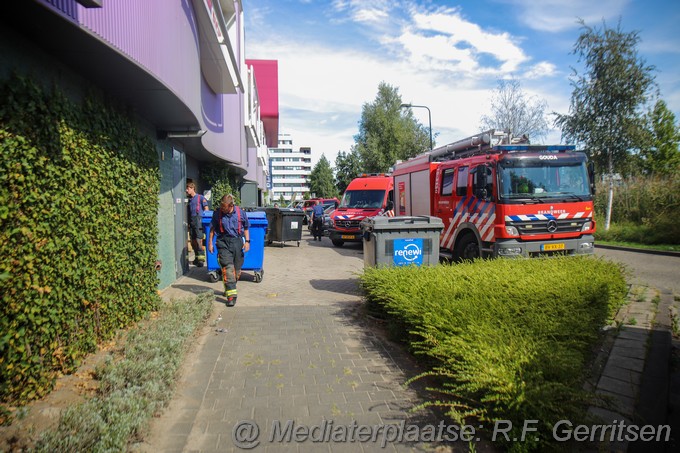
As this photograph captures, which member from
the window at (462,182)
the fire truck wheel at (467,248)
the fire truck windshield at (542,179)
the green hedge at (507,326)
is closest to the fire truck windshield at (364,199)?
the window at (462,182)

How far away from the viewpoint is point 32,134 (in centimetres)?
322

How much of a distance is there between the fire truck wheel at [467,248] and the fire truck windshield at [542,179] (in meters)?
1.40

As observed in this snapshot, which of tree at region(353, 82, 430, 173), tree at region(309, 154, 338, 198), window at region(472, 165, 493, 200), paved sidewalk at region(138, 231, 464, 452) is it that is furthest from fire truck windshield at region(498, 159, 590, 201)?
tree at region(309, 154, 338, 198)

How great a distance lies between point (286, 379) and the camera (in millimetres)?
3969

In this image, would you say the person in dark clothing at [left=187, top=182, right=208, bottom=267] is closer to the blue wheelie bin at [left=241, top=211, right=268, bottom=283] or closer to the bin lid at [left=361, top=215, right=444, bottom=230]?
the blue wheelie bin at [left=241, top=211, right=268, bottom=283]

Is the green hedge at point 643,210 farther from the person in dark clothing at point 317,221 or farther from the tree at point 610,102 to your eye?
the person in dark clothing at point 317,221

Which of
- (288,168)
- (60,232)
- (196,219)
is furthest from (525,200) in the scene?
(288,168)

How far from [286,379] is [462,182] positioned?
725cm

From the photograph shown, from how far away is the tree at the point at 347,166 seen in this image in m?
43.7

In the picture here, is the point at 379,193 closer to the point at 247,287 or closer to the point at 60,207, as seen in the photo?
the point at 247,287

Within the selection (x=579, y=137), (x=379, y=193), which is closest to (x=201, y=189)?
(x=379, y=193)

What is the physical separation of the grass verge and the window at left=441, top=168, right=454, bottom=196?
23.6 ft

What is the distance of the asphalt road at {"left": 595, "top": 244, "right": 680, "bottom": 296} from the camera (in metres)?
8.60

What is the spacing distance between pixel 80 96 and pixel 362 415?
419 centimetres
